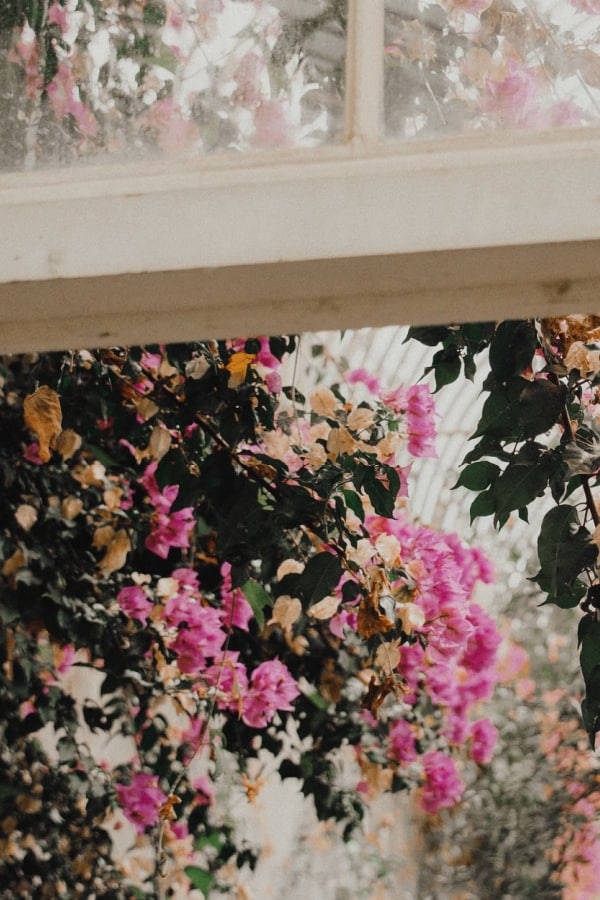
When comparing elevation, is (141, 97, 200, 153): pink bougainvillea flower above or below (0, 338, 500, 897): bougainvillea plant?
below

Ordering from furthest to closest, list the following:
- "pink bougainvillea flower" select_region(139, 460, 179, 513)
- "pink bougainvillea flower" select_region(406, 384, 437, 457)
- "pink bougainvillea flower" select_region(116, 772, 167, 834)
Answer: "pink bougainvillea flower" select_region(116, 772, 167, 834)
"pink bougainvillea flower" select_region(139, 460, 179, 513)
"pink bougainvillea flower" select_region(406, 384, 437, 457)

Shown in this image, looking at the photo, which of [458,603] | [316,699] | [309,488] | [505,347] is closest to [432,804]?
[316,699]

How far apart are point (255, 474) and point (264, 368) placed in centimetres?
27

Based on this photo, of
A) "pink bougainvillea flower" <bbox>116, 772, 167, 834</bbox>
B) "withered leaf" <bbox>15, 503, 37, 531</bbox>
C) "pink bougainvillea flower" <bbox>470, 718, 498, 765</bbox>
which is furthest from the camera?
"pink bougainvillea flower" <bbox>470, 718, 498, 765</bbox>

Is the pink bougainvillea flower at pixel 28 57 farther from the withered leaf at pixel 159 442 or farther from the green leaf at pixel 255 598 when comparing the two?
the green leaf at pixel 255 598

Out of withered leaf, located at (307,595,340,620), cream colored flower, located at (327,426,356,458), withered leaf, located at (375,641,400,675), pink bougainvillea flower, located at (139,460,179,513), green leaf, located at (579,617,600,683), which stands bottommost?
green leaf, located at (579,617,600,683)

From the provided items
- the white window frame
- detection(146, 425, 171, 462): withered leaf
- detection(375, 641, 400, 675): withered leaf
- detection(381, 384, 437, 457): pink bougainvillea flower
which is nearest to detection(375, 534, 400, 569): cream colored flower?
detection(375, 641, 400, 675): withered leaf

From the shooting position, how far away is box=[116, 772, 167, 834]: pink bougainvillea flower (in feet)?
6.07

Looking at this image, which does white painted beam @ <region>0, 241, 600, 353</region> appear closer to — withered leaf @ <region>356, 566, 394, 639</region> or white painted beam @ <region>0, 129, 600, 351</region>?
white painted beam @ <region>0, 129, 600, 351</region>

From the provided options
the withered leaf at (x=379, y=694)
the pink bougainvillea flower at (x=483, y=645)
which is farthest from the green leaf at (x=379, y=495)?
the pink bougainvillea flower at (x=483, y=645)

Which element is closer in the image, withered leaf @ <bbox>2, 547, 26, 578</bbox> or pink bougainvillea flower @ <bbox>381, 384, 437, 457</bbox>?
pink bougainvillea flower @ <bbox>381, 384, 437, 457</bbox>

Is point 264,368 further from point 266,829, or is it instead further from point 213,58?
point 266,829

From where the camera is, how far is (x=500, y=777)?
4.01m

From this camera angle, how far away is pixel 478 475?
1.13 meters
